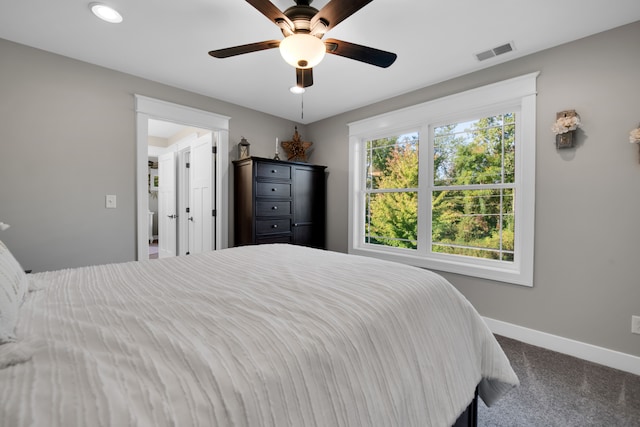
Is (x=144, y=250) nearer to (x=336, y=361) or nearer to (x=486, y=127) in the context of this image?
(x=336, y=361)

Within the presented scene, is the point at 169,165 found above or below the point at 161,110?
below

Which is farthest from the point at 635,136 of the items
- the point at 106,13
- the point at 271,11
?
the point at 106,13

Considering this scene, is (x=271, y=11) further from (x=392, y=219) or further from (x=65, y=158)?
(x=392, y=219)

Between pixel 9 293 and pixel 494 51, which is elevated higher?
pixel 494 51

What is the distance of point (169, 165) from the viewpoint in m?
4.83

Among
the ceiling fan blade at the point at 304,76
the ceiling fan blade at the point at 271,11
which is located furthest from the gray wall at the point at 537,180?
the ceiling fan blade at the point at 271,11

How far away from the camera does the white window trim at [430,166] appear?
242 cm

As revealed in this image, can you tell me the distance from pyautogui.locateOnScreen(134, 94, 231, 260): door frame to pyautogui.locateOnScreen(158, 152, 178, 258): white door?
155cm

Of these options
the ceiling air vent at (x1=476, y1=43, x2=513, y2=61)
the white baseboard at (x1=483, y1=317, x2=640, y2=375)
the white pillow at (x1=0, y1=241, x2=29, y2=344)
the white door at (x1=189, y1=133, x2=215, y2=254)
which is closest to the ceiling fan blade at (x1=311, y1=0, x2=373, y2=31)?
the ceiling air vent at (x1=476, y1=43, x2=513, y2=61)

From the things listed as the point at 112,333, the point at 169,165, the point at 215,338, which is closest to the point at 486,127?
the point at 215,338

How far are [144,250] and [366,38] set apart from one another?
2.96 metres

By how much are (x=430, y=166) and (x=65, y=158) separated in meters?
3.65

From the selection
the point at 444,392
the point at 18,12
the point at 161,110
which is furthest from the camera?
the point at 161,110

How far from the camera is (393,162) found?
11.5 ft
